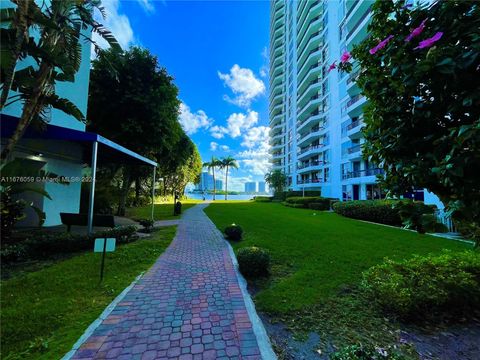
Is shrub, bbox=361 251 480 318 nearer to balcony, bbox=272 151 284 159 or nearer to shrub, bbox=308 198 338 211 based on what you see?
shrub, bbox=308 198 338 211

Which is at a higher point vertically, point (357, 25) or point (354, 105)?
point (357, 25)

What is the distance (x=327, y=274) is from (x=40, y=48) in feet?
27.3

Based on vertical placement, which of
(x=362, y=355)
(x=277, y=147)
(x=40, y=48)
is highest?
(x=277, y=147)

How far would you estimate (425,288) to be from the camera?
171 inches

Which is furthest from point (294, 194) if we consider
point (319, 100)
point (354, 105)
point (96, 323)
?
point (96, 323)

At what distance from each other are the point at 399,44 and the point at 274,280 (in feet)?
16.9

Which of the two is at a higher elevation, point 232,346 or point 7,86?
point 7,86

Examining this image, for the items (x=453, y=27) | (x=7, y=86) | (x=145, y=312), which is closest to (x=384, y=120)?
(x=453, y=27)

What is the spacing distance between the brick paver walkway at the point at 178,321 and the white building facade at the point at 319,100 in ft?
51.2

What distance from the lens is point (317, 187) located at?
43062 mm

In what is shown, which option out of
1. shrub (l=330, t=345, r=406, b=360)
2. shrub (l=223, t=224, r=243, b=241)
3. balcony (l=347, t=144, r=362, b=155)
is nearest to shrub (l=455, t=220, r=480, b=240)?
shrub (l=330, t=345, r=406, b=360)

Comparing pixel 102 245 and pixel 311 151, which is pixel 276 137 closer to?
pixel 311 151

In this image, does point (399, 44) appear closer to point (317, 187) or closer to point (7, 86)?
point (7, 86)

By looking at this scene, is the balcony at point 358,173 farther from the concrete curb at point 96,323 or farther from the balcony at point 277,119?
the balcony at point 277,119
